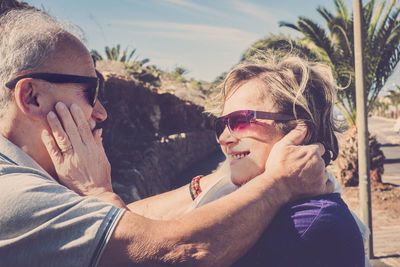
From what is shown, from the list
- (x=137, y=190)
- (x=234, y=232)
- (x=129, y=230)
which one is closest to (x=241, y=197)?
(x=234, y=232)

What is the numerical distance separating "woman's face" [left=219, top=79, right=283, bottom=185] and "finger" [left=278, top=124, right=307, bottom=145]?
0.13 m

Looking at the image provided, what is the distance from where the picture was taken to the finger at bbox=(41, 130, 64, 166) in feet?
5.38

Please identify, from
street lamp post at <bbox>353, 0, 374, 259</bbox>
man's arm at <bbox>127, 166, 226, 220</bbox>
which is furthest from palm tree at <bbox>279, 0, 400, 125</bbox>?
man's arm at <bbox>127, 166, 226, 220</bbox>

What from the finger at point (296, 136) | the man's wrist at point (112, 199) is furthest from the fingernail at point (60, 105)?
the finger at point (296, 136)

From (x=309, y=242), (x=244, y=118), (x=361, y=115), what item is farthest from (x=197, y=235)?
(x=361, y=115)

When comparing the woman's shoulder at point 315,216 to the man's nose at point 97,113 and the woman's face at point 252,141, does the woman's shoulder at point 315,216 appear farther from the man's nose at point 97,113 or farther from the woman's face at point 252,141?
the man's nose at point 97,113

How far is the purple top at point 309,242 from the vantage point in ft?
5.02

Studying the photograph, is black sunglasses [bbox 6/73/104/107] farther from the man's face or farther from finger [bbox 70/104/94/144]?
finger [bbox 70/104/94/144]

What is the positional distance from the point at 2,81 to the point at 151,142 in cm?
853

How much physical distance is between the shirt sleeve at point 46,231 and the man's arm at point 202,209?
2.3 inches

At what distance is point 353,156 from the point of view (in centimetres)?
1262

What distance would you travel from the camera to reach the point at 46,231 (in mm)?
1188

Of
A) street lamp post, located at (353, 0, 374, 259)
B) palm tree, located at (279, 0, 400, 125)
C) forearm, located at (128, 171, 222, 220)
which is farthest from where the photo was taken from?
palm tree, located at (279, 0, 400, 125)

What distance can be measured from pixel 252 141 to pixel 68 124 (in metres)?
0.99
